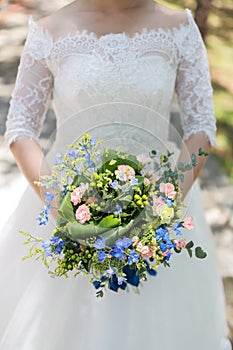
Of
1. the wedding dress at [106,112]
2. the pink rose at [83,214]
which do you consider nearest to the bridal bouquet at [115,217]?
the pink rose at [83,214]

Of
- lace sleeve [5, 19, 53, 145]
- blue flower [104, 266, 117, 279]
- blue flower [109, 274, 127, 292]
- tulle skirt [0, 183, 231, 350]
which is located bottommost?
tulle skirt [0, 183, 231, 350]

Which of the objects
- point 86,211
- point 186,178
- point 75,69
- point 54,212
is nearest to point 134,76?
point 75,69

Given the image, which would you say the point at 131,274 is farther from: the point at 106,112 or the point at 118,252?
the point at 106,112

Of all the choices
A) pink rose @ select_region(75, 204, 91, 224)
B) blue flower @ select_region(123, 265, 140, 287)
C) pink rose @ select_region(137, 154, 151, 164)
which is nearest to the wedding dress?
pink rose @ select_region(137, 154, 151, 164)

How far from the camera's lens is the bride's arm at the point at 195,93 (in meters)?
2.07

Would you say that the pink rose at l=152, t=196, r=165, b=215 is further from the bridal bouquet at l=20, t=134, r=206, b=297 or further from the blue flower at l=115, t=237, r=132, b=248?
the blue flower at l=115, t=237, r=132, b=248

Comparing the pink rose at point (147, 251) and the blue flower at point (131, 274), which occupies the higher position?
the pink rose at point (147, 251)

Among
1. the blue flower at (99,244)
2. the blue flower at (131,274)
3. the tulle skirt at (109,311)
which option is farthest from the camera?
the tulle skirt at (109,311)

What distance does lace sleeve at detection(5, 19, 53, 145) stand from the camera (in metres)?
2.03

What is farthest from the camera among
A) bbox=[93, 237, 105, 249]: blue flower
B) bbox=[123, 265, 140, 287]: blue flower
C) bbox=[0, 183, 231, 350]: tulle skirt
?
bbox=[0, 183, 231, 350]: tulle skirt

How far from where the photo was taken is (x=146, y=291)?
2068mm

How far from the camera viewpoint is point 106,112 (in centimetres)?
204

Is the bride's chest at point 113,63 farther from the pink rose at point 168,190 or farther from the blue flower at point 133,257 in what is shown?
the blue flower at point 133,257

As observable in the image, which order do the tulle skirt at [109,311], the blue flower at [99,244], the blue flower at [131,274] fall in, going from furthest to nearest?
the tulle skirt at [109,311], the blue flower at [131,274], the blue flower at [99,244]
